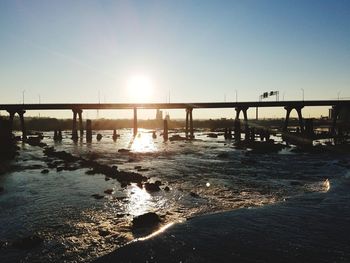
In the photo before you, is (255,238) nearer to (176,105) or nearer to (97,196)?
(97,196)

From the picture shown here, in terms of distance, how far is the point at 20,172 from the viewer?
28.9 m

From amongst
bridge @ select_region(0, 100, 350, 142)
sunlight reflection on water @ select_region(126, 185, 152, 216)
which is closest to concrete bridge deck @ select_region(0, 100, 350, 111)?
bridge @ select_region(0, 100, 350, 142)

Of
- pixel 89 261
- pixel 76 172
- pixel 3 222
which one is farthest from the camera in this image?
pixel 76 172

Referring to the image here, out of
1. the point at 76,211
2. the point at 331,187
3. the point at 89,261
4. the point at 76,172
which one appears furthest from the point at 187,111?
the point at 89,261

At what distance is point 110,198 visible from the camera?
19.0 m

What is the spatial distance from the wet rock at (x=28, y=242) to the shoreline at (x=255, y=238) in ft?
8.85

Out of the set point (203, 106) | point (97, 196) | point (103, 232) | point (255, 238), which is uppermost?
point (203, 106)

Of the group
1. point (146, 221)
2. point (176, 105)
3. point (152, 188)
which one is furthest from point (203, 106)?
point (146, 221)

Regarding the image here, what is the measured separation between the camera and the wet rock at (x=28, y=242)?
11.7 meters

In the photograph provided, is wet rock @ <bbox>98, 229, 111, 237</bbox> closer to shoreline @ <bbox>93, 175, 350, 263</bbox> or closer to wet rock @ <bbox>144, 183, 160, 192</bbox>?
shoreline @ <bbox>93, 175, 350, 263</bbox>

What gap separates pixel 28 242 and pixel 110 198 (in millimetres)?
7333

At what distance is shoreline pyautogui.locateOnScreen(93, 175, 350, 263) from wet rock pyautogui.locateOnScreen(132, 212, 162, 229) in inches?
33.6

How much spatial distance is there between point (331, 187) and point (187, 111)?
64.2 m

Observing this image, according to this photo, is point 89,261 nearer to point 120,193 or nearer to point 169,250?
point 169,250
